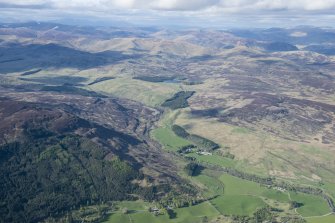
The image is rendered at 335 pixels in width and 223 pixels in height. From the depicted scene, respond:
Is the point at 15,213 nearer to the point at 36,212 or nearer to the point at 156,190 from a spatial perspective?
the point at 36,212

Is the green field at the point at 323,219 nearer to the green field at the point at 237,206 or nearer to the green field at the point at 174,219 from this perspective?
the green field at the point at 237,206

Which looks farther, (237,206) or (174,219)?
(237,206)

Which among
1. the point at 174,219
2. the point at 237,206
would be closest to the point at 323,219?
the point at 237,206

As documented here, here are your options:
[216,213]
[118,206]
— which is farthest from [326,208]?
[118,206]

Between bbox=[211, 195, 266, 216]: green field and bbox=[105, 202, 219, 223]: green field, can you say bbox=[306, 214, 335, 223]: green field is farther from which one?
bbox=[105, 202, 219, 223]: green field

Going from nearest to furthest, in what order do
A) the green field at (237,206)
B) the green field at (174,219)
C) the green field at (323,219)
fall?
the green field at (174,219)
the green field at (323,219)
the green field at (237,206)

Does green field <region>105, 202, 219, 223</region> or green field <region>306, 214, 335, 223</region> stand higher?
green field <region>105, 202, 219, 223</region>

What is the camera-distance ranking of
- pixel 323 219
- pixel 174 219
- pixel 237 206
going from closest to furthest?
pixel 174 219 → pixel 323 219 → pixel 237 206

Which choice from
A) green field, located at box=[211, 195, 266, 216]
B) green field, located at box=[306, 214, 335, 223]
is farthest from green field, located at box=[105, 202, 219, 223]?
green field, located at box=[306, 214, 335, 223]

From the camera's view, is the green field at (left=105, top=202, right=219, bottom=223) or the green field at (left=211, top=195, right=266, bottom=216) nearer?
the green field at (left=105, top=202, right=219, bottom=223)

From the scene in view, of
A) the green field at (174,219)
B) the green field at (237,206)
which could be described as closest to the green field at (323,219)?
the green field at (237,206)

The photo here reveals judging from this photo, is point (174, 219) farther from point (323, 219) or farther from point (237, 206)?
point (323, 219)
